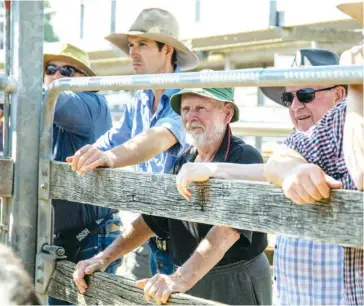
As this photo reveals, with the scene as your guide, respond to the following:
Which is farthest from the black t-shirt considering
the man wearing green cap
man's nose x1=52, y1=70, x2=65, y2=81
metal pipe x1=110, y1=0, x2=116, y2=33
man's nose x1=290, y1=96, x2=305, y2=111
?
metal pipe x1=110, y1=0, x2=116, y2=33

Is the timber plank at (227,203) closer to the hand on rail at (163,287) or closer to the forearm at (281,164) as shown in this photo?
the forearm at (281,164)

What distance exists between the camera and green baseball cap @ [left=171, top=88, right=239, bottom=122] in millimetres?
3588

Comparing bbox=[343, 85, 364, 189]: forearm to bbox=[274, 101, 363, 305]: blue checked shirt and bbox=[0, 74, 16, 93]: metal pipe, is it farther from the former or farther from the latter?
bbox=[0, 74, 16, 93]: metal pipe

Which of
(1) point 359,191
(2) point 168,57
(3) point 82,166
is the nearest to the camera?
(1) point 359,191

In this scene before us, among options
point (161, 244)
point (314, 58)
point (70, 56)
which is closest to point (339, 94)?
point (314, 58)

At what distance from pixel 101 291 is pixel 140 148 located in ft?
1.93

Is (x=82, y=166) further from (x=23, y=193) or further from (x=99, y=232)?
(x=99, y=232)

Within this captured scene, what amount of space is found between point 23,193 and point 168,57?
1.03 metres

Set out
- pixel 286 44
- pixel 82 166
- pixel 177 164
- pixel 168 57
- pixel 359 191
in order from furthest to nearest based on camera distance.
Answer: pixel 286 44, pixel 168 57, pixel 177 164, pixel 82 166, pixel 359 191

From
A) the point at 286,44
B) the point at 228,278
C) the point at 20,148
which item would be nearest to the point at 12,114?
the point at 20,148

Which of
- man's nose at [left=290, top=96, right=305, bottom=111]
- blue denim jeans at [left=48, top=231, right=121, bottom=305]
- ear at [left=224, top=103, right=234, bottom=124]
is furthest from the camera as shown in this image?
blue denim jeans at [left=48, top=231, right=121, bottom=305]

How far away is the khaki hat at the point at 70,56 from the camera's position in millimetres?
4734

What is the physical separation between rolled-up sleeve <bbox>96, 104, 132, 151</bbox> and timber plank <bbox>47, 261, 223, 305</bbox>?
68cm

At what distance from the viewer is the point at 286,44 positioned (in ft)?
28.0
